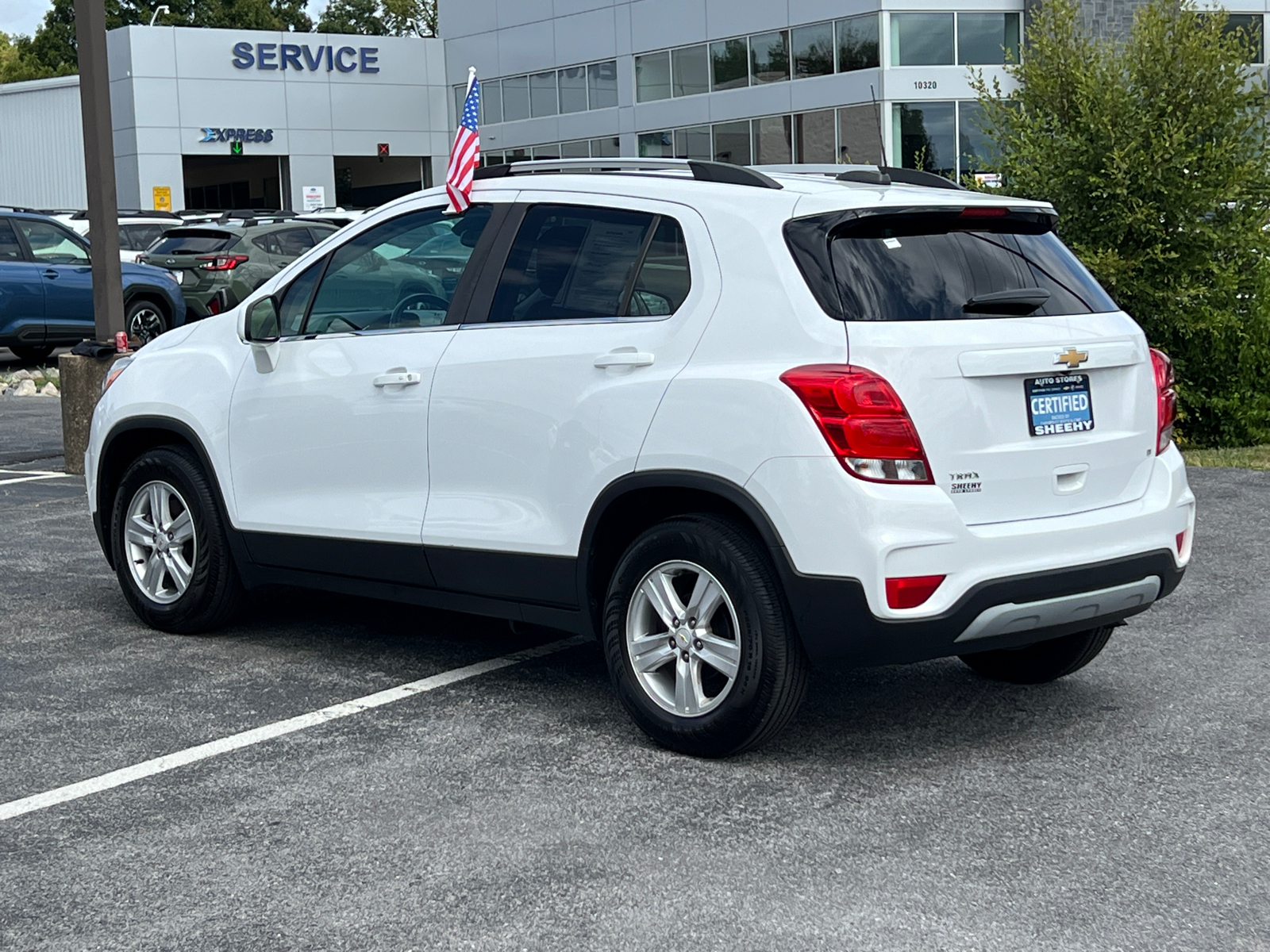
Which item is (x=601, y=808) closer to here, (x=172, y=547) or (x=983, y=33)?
(x=172, y=547)

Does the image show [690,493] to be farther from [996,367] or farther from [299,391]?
[299,391]

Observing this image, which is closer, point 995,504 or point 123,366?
point 995,504

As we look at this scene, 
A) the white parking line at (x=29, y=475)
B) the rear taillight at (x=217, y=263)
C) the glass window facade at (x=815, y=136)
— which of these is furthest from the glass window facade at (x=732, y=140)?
the white parking line at (x=29, y=475)

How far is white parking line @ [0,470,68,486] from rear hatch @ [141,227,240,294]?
965cm

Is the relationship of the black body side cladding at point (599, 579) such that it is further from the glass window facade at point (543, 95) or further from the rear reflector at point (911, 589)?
the glass window facade at point (543, 95)

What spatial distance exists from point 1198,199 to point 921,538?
8768 millimetres

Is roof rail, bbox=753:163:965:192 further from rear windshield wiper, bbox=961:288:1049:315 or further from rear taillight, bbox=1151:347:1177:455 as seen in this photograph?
rear taillight, bbox=1151:347:1177:455

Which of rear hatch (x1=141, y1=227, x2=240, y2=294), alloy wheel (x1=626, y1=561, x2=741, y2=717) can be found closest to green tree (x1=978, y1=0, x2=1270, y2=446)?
alloy wheel (x1=626, y1=561, x2=741, y2=717)

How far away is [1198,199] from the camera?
12.3m

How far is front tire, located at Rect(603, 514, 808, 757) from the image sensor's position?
4754mm

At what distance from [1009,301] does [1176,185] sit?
26.9 feet

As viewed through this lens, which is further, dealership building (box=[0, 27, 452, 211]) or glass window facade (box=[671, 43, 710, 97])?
dealership building (box=[0, 27, 452, 211])

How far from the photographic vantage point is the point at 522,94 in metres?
51.2

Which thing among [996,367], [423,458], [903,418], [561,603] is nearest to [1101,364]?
[996,367]
